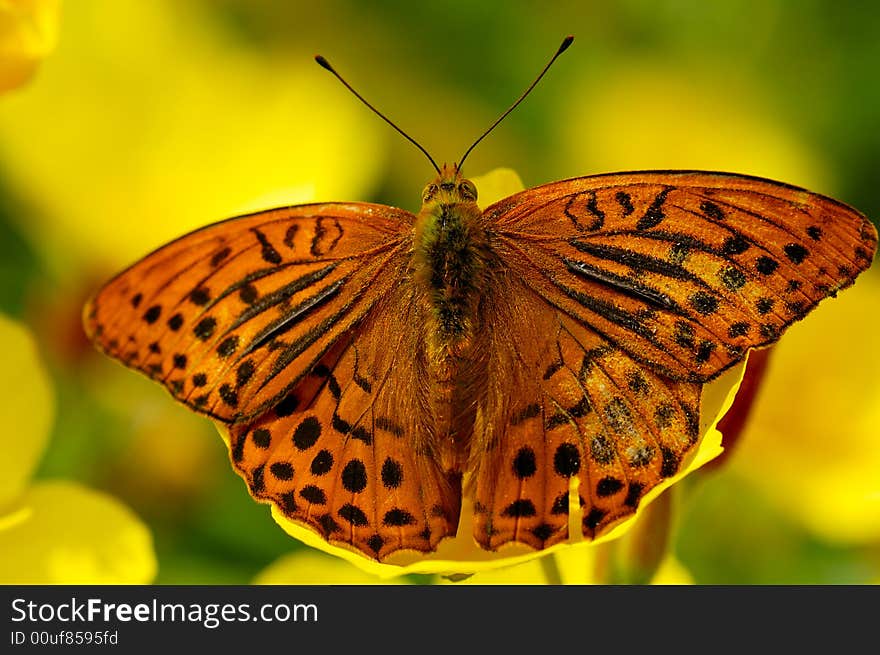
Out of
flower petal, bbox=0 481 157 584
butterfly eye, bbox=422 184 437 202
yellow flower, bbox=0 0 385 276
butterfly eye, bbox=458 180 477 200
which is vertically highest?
butterfly eye, bbox=458 180 477 200

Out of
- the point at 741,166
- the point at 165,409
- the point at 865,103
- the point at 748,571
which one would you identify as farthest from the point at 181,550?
the point at 865,103

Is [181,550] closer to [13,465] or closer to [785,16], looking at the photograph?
[13,465]

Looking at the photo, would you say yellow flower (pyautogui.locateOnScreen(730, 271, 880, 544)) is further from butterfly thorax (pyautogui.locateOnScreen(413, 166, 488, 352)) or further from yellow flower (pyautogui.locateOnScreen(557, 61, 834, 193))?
butterfly thorax (pyautogui.locateOnScreen(413, 166, 488, 352))

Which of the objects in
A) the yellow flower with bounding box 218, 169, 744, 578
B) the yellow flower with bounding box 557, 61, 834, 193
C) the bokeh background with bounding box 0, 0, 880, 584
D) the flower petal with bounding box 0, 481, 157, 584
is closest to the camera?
the yellow flower with bounding box 218, 169, 744, 578

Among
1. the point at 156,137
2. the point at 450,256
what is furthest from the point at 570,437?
the point at 156,137

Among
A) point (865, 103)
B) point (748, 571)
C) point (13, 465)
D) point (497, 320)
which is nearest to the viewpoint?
point (497, 320)

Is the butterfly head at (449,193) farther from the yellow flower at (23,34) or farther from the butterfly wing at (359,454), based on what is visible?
the yellow flower at (23,34)

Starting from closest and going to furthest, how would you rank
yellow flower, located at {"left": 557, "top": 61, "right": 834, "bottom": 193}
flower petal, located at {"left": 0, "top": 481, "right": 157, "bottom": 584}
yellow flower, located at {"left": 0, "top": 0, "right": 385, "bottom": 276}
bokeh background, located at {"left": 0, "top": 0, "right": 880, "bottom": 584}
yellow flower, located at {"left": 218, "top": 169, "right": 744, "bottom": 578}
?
yellow flower, located at {"left": 218, "top": 169, "right": 744, "bottom": 578}
flower petal, located at {"left": 0, "top": 481, "right": 157, "bottom": 584}
bokeh background, located at {"left": 0, "top": 0, "right": 880, "bottom": 584}
yellow flower, located at {"left": 0, "top": 0, "right": 385, "bottom": 276}
yellow flower, located at {"left": 557, "top": 61, "right": 834, "bottom": 193}

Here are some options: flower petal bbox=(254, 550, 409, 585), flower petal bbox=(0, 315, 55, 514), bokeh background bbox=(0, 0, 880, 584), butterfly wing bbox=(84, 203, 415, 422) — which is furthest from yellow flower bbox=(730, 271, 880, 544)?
flower petal bbox=(0, 315, 55, 514)
